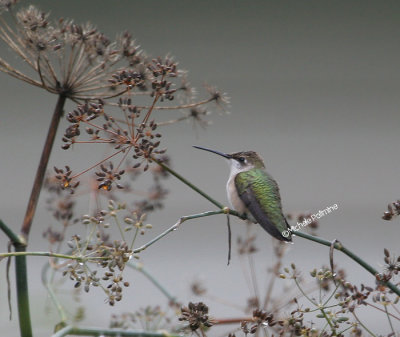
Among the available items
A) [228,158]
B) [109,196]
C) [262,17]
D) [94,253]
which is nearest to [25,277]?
[94,253]

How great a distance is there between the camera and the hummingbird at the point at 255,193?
3067mm

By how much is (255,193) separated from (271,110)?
4.06m

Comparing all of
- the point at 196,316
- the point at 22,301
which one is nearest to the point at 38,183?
the point at 22,301

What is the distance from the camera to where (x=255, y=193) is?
347cm

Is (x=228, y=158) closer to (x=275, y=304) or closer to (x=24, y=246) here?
(x=275, y=304)

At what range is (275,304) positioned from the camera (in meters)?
2.86

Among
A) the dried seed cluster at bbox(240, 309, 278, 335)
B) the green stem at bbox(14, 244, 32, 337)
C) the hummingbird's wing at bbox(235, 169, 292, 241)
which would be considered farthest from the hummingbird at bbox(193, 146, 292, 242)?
the green stem at bbox(14, 244, 32, 337)

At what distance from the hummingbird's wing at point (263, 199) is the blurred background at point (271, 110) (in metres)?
3.57

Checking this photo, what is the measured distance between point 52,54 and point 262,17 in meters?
4.91

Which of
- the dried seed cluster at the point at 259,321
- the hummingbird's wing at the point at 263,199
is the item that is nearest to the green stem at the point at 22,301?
the dried seed cluster at the point at 259,321

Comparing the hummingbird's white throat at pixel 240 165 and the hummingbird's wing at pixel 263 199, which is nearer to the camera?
the hummingbird's wing at pixel 263 199

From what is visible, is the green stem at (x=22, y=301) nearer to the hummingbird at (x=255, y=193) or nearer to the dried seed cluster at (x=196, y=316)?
the dried seed cluster at (x=196, y=316)

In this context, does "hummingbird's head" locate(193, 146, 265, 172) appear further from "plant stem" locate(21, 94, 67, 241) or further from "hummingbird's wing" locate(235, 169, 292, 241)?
"plant stem" locate(21, 94, 67, 241)

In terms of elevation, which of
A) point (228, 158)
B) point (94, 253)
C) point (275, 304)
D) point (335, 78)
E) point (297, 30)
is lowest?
point (275, 304)
